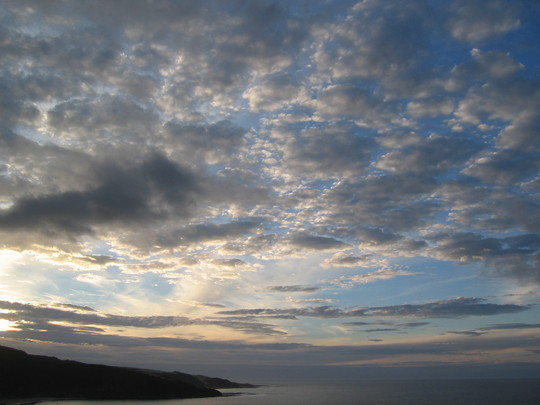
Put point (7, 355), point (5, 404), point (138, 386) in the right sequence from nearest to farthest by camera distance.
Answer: point (5, 404)
point (7, 355)
point (138, 386)

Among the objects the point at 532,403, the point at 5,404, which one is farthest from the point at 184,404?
the point at 532,403

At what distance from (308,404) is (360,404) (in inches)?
755

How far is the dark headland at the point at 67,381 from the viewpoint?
14900 cm

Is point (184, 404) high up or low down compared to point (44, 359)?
down

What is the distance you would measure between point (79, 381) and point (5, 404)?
42.4 meters

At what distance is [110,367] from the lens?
176 meters

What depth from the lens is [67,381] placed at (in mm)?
157625

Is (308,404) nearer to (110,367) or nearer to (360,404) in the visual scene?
(360,404)

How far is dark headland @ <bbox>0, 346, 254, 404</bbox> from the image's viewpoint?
14900cm

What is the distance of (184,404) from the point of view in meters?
144

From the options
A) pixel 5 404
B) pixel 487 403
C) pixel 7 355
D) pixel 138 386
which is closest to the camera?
pixel 5 404

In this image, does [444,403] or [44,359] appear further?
[44,359]

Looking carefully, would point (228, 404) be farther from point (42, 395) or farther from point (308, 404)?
point (42, 395)

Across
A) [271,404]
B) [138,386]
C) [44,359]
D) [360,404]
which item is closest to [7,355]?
[44,359]
